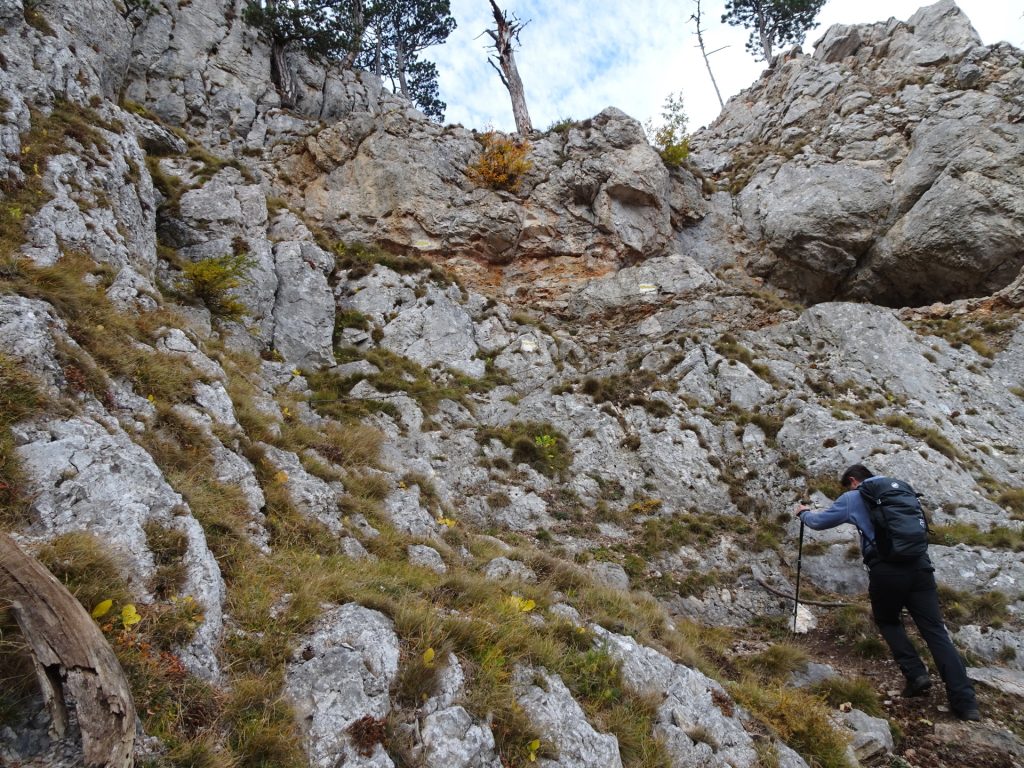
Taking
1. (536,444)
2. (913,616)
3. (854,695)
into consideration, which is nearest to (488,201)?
(536,444)

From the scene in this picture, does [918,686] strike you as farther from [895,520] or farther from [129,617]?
[129,617]

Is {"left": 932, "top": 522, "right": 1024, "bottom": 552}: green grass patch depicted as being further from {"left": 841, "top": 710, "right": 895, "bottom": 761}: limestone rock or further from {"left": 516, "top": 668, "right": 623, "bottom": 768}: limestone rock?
{"left": 516, "top": 668, "right": 623, "bottom": 768}: limestone rock

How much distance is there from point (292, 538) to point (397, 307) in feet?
42.6

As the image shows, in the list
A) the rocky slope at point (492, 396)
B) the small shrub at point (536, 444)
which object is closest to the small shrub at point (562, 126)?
the rocky slope at point (492, 396)

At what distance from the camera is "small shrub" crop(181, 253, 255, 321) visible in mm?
12734

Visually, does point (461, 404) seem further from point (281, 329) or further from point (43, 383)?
point (43, 383)

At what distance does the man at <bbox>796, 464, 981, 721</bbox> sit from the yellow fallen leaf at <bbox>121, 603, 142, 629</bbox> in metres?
8.45

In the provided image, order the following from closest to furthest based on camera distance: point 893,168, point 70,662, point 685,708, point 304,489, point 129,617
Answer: point 70,662 < point 129,617 < point 685,708 < point 304,489 < point 893,168

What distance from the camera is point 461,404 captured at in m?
15.3

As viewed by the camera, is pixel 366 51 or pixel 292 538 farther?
pixel 366 51

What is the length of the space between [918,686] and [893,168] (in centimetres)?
2317

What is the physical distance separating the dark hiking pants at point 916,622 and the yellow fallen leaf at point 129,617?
8451 millimetres

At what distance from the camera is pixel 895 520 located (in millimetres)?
6746

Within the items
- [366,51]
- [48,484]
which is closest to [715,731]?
[48,484]
